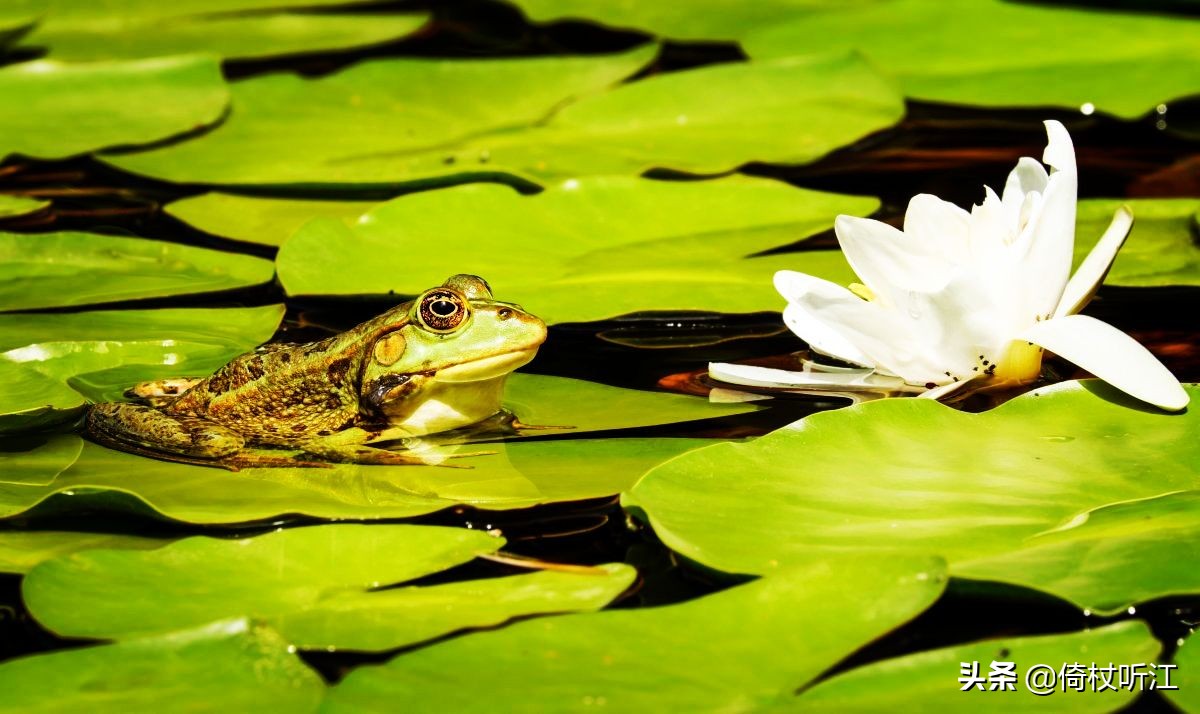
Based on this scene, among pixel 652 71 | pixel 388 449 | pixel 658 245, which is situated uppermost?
pixel 652 71

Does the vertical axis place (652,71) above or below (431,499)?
above

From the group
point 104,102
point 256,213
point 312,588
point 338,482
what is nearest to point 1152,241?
point 338,482

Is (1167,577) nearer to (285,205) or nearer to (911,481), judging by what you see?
(911,481)

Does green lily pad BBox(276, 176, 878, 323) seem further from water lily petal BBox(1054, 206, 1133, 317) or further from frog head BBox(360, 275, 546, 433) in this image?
water lily petal BBox(1054, 206, 1133, 317)

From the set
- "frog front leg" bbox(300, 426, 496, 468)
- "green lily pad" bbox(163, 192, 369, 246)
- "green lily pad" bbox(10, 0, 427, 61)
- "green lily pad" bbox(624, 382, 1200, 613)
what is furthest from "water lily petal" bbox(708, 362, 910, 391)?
"green lily pad" bbox(10, 0, 427, 61)

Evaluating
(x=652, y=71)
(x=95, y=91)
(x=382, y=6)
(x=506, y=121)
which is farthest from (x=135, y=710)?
(x=382, y=6)

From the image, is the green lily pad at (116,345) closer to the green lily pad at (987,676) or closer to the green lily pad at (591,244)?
the green lily pad at (591,244)

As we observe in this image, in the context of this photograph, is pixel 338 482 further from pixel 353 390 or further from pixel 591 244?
pixel 591 244
